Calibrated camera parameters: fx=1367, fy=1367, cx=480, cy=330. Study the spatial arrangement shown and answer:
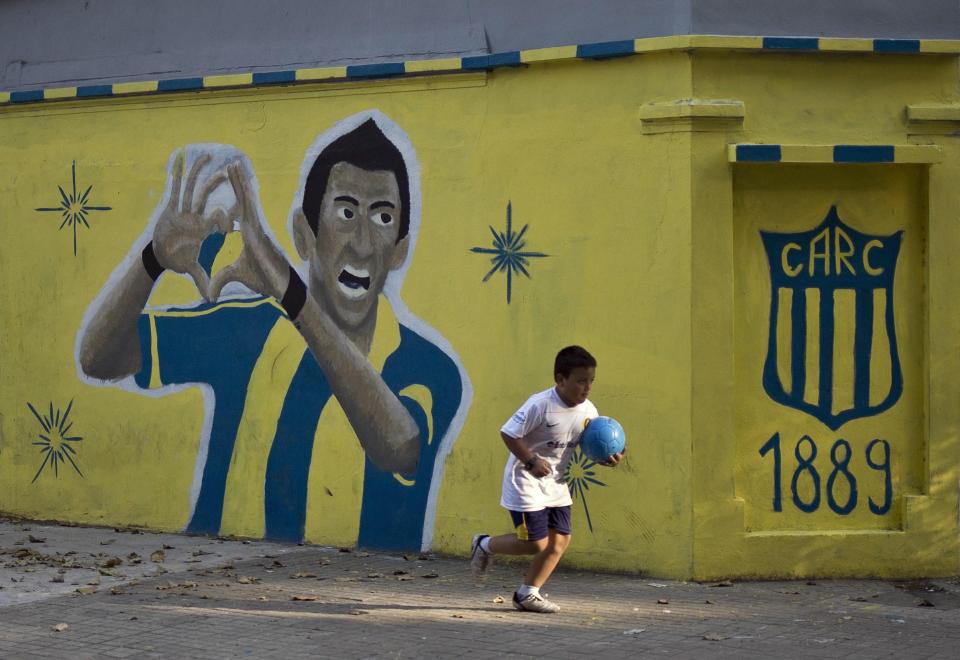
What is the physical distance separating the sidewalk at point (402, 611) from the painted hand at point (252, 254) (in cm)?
198

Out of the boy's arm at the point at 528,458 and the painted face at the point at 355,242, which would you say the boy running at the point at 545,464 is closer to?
the boy's arm at the point at 528,458

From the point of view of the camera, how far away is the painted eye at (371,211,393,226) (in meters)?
9.74

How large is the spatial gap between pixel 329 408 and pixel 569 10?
3304 mm

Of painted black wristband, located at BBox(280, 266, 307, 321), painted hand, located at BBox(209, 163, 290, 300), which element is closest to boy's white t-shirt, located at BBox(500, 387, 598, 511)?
painted black wristband, located at BBox(280, 266, 307, 321)

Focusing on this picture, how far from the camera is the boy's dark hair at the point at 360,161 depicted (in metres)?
9.70

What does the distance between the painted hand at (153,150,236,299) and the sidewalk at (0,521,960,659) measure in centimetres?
223

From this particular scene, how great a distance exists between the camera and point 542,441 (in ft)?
25.4

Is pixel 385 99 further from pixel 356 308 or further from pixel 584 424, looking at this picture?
pixel 584 424

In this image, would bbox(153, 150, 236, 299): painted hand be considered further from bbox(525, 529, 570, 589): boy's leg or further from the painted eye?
bbox(525, 529, 570, 589): boy's leg

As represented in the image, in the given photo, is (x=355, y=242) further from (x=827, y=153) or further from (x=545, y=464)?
(x=827, y=153)

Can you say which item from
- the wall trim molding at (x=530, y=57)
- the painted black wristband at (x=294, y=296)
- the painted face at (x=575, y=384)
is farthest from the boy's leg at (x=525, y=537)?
the wall trim molding at (x=530, y=57)

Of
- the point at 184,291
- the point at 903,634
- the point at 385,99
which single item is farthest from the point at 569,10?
the point at 903,634

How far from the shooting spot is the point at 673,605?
8.03m

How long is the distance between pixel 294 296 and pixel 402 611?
9.97 ft
